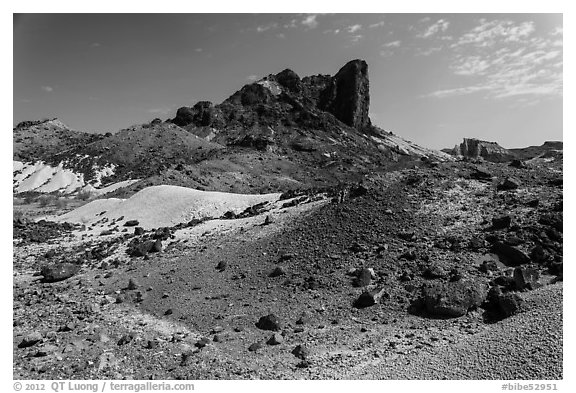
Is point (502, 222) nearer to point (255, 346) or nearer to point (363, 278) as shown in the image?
point (363, 278)

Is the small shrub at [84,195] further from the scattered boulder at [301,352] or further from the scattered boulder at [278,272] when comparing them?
the scattered boulder at [301,352]

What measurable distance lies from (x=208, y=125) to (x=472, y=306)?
84635 mm

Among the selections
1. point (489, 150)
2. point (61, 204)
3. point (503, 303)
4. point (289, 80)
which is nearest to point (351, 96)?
point (289, 80)

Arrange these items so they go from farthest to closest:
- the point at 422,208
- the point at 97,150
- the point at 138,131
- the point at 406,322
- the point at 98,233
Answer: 1. the point at 138,131
2. the point at 97,150
3. the point at 98,233
4. the point at 422,208
5. the point at 406,322

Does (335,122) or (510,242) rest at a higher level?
(335,122)

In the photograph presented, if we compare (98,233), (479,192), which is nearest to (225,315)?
(479,192)

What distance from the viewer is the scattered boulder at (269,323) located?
995cm

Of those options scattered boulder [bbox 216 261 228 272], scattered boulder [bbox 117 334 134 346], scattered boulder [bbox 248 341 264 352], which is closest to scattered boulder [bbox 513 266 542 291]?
scattered boulder [bbox 248 341 264 352]

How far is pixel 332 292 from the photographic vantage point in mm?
11391

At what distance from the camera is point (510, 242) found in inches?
476

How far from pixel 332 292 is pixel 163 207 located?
1532 centimetres

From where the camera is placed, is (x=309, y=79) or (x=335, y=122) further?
(x=309, y=79)

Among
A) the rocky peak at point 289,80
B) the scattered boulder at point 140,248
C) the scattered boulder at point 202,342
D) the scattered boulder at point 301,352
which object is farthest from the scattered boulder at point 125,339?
the rocky peak at point 289,80

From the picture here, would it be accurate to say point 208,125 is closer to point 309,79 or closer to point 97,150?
point 97,150
